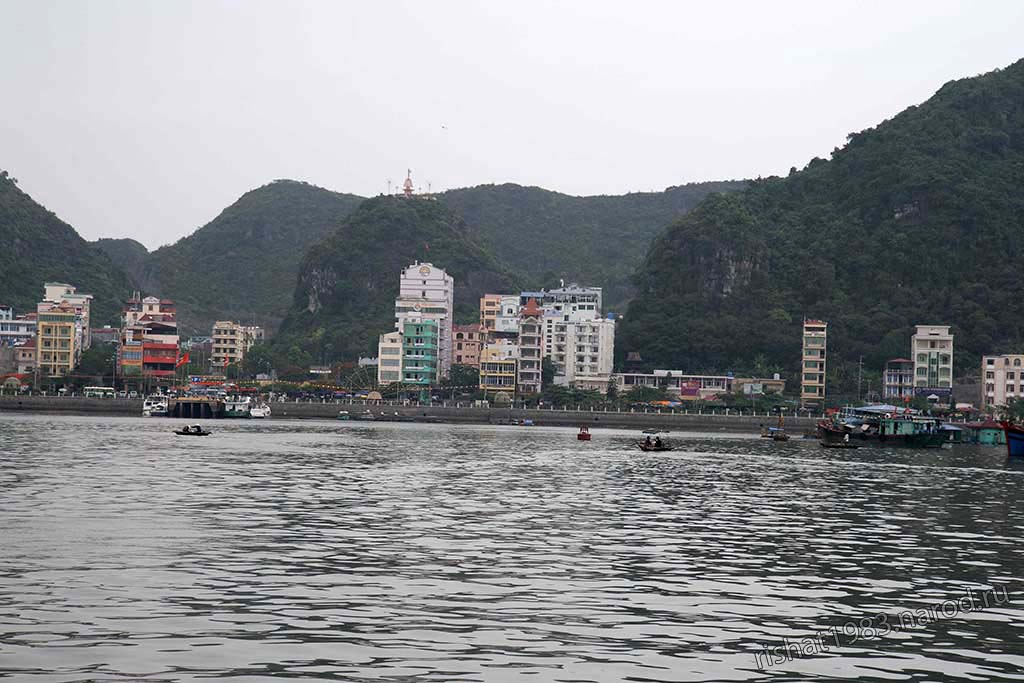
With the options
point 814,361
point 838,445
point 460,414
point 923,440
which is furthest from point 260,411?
point 923,440

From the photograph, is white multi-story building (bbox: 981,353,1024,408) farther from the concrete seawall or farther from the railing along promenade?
the concrete seawall

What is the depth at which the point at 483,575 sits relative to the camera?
1209 inches

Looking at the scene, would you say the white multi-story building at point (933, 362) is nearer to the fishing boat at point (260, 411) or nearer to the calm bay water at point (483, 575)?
the fishing boat at point (260, 411)

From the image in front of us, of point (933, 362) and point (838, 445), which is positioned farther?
point (933, 362)

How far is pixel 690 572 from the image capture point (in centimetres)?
3222

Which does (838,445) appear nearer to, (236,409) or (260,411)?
(260,411)

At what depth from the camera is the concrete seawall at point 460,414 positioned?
560ft

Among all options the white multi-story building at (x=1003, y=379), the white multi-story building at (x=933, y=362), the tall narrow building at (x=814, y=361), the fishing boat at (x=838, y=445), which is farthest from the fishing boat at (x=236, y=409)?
the white multi-story building at (x=1003, y=379)

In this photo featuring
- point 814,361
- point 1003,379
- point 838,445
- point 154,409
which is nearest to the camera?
point 838,445

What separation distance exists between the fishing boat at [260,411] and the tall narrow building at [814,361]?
3048 inches

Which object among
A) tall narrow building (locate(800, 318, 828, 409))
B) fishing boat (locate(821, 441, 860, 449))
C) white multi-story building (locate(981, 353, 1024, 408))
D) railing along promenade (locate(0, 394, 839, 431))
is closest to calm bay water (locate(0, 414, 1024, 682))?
fishing boat (locate(821, 441, 860, 449))

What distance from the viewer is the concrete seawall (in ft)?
560

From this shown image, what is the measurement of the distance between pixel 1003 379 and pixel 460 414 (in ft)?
251

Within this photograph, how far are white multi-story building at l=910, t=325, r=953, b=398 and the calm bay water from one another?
130 meters
